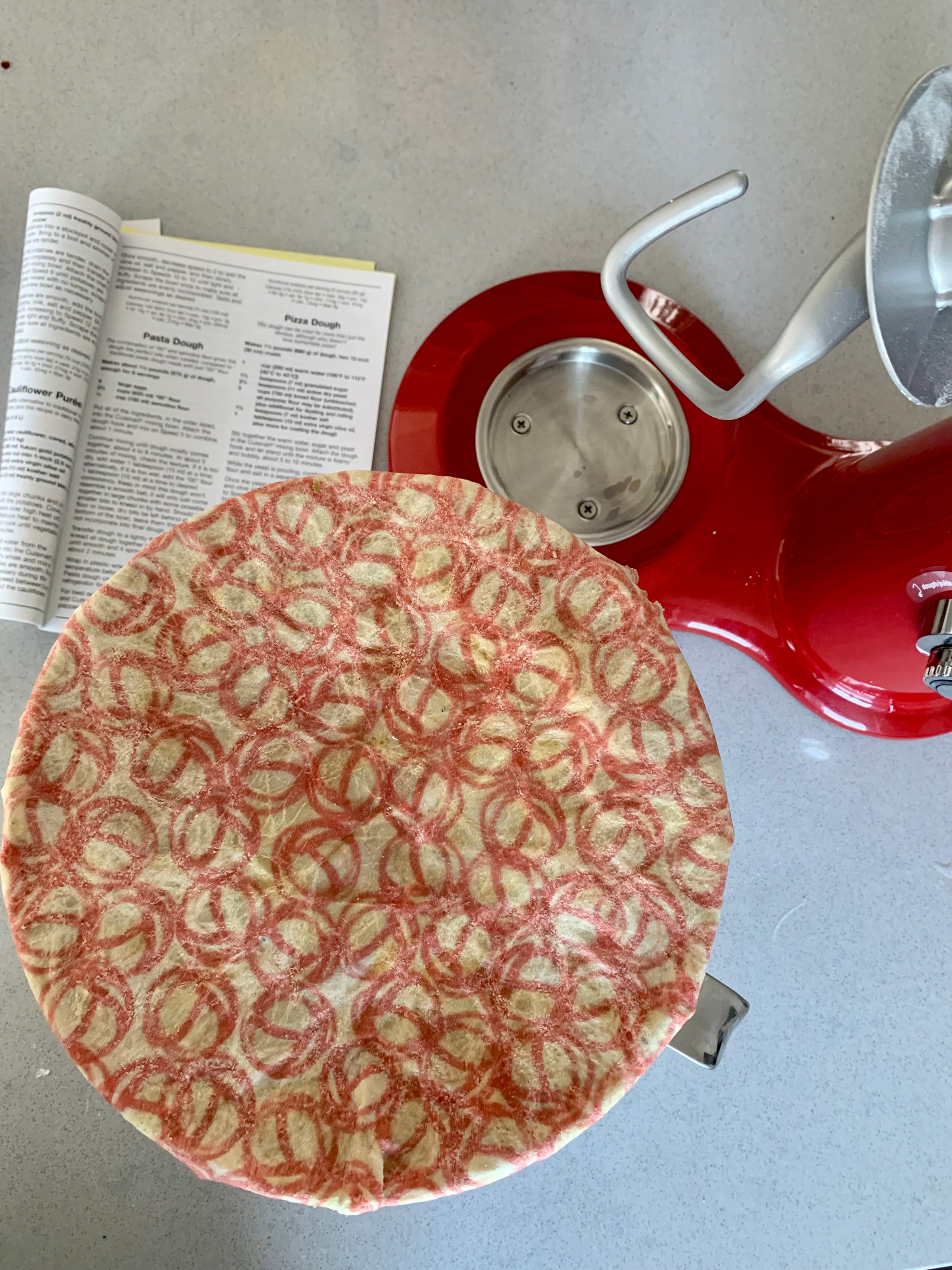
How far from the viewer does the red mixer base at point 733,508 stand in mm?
516

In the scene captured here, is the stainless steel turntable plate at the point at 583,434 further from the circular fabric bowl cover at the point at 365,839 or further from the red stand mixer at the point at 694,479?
the circular fabric bowl cover at the point at 365,839

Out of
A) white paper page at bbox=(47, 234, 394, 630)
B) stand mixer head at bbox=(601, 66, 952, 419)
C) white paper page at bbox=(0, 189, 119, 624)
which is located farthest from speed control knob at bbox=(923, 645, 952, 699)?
white paper page at bbox=(0, 189, 119, 624)

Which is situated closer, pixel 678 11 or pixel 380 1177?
pixel 380 1177

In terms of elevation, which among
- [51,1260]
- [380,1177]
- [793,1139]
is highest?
[380,1177]

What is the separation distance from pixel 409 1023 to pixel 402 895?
0.15 feet

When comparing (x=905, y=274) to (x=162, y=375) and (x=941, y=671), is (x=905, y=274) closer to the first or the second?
(x=941, y=671)

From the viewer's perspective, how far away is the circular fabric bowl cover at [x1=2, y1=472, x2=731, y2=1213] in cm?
32

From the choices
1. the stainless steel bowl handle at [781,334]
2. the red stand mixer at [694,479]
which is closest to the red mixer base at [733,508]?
the red stand mixer at [694,479]

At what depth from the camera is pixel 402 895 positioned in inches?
13.6

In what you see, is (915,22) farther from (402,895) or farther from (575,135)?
(402,895)

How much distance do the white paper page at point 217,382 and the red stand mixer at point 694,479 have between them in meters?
0.07

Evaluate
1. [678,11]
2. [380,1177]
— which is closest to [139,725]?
[380,1177]

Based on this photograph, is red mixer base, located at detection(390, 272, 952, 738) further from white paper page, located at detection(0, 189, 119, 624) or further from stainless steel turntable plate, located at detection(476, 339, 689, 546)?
white paper page, located at detection(0, 189, 119, 624)

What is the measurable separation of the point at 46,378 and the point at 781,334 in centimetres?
47
